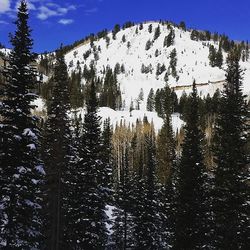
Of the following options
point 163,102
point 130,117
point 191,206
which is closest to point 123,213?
point 191,206

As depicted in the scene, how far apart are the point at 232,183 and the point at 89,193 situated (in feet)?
41.2

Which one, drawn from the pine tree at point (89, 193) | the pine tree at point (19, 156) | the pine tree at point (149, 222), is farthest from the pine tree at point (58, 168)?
the pine tree at point (149, 222)

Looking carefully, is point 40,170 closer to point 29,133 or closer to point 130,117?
point 29,133

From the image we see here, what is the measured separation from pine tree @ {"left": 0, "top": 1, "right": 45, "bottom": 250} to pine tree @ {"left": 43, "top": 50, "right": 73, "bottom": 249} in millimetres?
6417

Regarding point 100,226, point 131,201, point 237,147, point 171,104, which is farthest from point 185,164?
point 171,104

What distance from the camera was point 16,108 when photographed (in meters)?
23.4

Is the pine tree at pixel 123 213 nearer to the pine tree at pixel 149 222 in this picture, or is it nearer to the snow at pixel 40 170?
the pine tree at pixel 149 222

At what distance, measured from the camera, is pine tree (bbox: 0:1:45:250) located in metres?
22.3

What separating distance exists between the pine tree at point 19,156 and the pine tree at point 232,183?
36.3 feet

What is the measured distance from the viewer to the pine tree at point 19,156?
877 inches

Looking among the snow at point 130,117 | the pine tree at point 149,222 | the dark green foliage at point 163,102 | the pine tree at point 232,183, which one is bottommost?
the pine tree at point 149,222

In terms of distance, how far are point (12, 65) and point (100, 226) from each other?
1759 centimetres

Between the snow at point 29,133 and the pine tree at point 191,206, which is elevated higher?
the snow at point 29,133

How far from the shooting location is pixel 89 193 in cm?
3472
